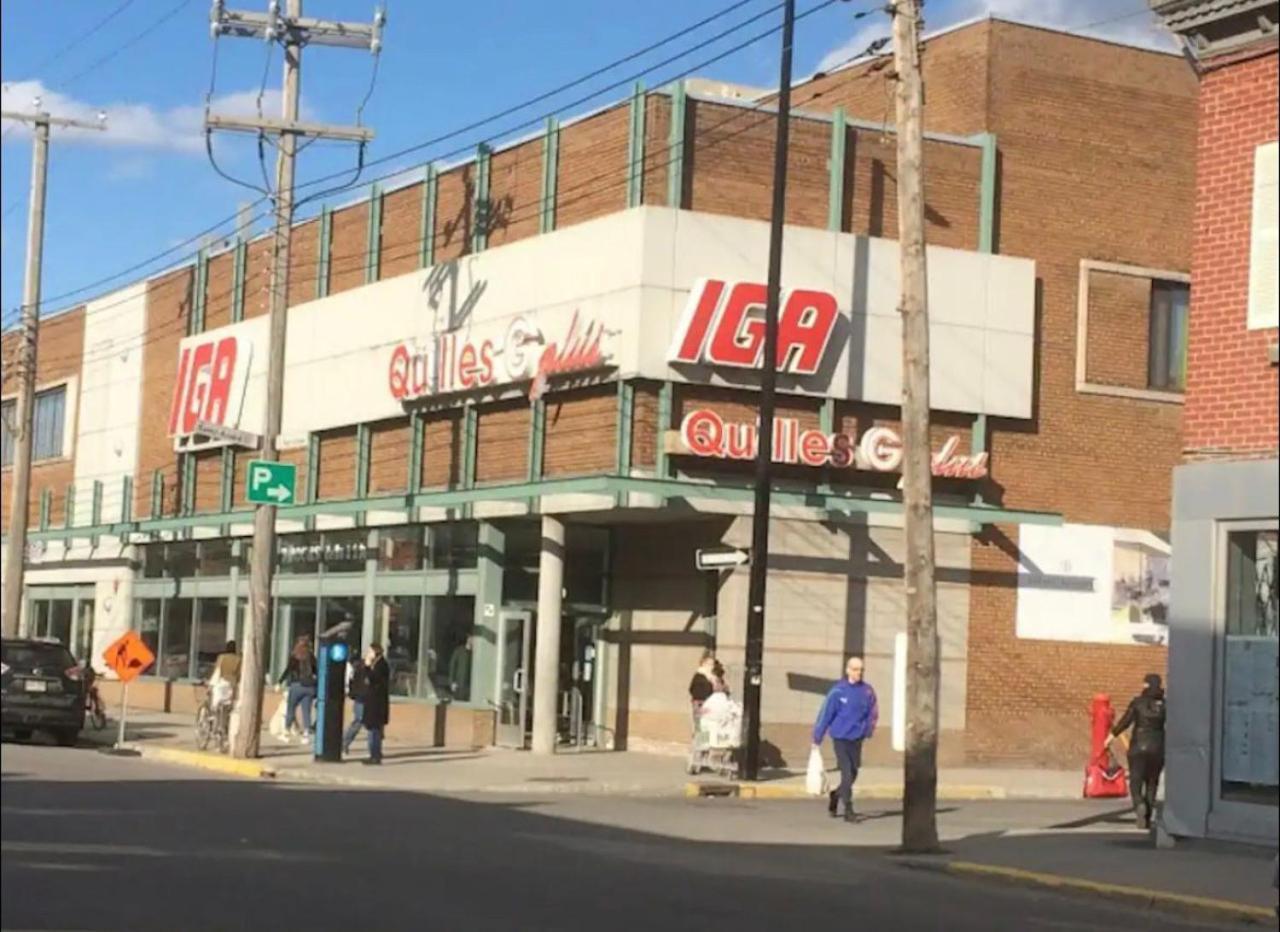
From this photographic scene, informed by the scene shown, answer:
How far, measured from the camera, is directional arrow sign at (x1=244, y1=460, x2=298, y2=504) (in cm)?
2659

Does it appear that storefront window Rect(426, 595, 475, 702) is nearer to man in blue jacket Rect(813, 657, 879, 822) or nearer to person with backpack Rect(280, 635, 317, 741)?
person with backpack Rect(280, 635, 317, 741)

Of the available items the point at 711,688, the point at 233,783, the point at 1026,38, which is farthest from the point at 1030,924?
the point at 1026,38

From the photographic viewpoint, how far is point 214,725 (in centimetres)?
2858

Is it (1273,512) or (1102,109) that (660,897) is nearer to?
(1273,512)

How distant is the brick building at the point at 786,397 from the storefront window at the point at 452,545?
75 millimetres

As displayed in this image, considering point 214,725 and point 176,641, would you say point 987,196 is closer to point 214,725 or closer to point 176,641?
point 214,725

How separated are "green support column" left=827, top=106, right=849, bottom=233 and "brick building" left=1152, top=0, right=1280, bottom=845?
11356 mm

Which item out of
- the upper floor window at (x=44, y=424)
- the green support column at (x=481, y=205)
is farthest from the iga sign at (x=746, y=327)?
the upper floor window at (x=44, y=424)

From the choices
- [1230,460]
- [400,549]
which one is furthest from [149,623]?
[1230,460]

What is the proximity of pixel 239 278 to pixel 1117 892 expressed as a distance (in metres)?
28.8

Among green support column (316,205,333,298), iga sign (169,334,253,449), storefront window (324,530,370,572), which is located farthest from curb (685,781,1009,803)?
iga sign (169,334,253,449)

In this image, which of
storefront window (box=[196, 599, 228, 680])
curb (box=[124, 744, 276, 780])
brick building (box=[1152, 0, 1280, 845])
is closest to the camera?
brick building (box=[1152, 0, 1280, 845])

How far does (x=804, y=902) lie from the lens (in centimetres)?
1373

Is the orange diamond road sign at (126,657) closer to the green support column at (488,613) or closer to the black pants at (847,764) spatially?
the green support column at (488,613)
